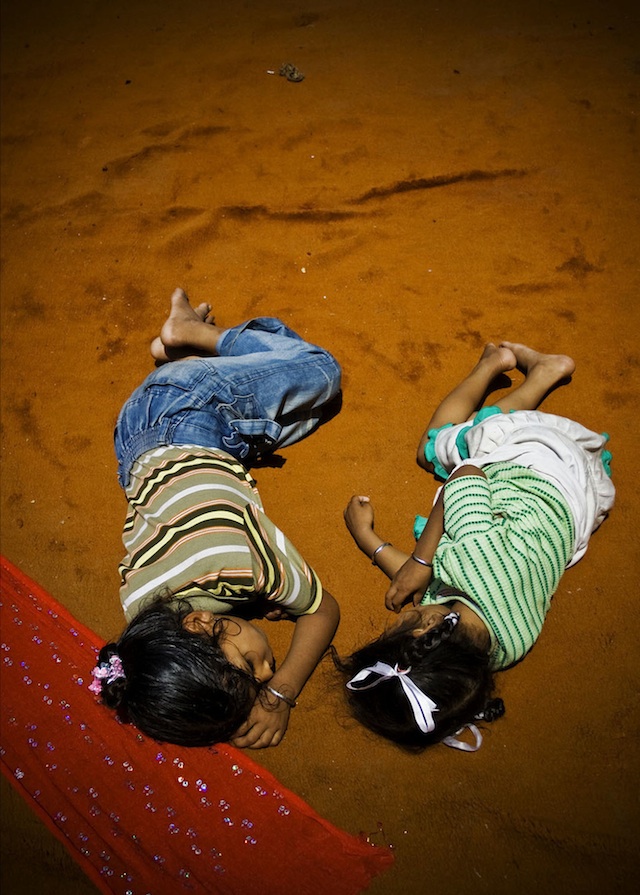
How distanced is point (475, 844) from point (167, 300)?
2403 mm

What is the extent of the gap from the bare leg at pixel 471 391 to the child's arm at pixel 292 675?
0.68 m

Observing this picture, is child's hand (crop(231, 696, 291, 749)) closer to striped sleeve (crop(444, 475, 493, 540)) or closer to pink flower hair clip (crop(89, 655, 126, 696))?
pink flower hair clip (crop(89, 655, 126, 696))

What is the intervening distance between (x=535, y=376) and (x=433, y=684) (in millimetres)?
1222

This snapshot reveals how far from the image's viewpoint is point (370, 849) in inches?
74.2

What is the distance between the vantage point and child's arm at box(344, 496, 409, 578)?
7.20ft

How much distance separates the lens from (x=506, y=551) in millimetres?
1803

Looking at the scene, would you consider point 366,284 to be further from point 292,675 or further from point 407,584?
point 292,675

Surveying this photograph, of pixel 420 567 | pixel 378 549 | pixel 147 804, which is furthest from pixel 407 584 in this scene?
pixel 147 804

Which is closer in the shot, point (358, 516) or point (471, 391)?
point (358, 516)

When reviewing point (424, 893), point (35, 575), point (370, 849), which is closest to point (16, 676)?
point (35, 575)

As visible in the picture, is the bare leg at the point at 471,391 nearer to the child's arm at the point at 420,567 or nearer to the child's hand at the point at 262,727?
the child's arm at the point at 420,567

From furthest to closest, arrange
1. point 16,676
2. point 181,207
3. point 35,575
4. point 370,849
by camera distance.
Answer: point 181,207 → point 35,575 → point 16,676 → point 370,849

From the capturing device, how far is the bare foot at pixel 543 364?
7.80 ft

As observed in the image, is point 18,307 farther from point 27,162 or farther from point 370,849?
point 370,849
